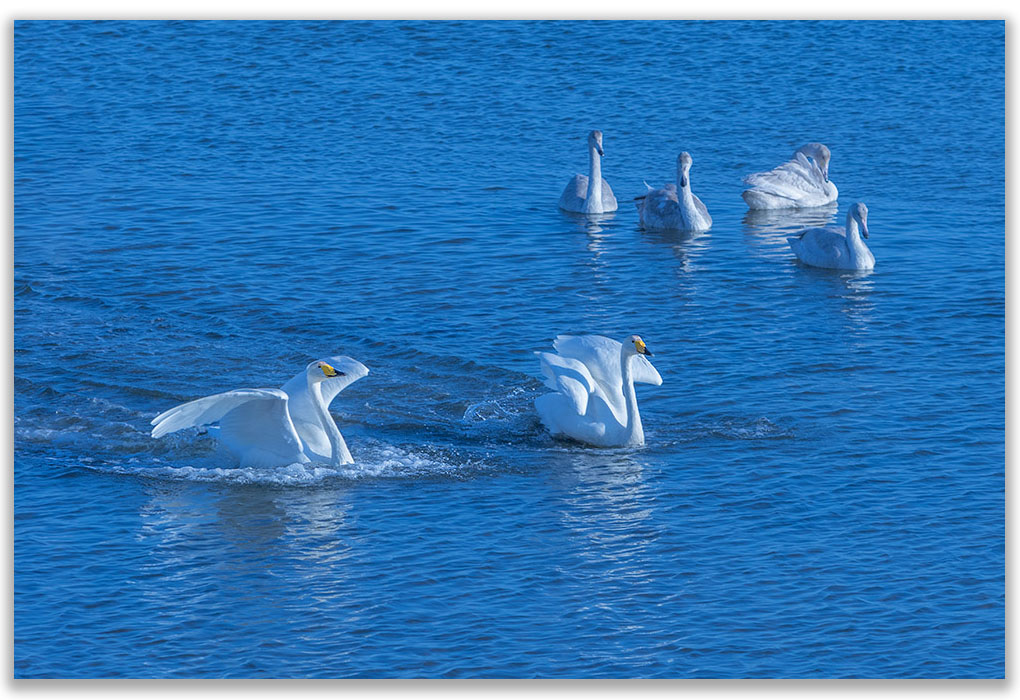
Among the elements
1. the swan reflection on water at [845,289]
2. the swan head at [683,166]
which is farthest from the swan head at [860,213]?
the swan head at [683,166]

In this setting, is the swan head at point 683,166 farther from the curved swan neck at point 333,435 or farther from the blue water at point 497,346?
the curved swan neck at point 333,435

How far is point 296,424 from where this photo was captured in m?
15.5

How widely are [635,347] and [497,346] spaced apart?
2.97m

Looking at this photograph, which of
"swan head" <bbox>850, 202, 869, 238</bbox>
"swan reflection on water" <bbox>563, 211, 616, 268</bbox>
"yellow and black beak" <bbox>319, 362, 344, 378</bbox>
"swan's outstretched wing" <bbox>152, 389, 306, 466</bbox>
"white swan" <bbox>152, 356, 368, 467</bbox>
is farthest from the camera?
"swan reflection on water" <bbox>563, 211, 616, 268</bbox>

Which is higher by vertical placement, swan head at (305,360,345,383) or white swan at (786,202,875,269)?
white swan at (786,202,875,269)

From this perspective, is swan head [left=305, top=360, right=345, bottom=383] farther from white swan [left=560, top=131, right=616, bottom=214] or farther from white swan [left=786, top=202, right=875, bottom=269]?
white swan [left=560, top=131, right=616, bottom=214]

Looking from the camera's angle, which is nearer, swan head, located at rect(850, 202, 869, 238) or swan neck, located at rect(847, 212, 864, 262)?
swan neck, located at rect(847, 212, 864, 262)

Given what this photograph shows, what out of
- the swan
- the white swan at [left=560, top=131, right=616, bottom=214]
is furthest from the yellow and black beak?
the white swan at [left=560, top=131, right=616, bottom=214]

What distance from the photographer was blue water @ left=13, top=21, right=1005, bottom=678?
12.3 meters

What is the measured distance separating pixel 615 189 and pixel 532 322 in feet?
23.9

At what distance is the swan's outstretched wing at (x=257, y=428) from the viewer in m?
14.7

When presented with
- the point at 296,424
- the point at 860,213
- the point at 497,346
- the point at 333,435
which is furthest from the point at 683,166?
the point at 333,435

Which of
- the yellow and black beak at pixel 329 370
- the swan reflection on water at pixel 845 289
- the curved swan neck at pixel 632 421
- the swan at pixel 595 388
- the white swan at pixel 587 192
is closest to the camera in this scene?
the yellow and black beak at pixel 329 370

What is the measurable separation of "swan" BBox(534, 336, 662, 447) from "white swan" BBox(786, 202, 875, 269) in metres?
6.04
